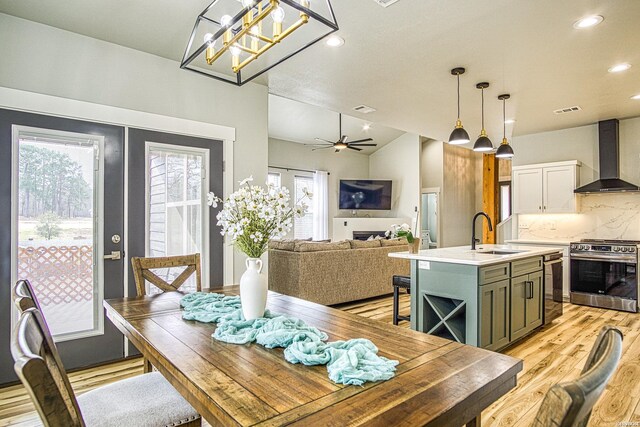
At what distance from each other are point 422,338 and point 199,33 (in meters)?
2.88

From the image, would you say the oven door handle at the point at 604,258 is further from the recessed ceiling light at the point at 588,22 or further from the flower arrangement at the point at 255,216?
the flower arrangement at the point at 255,216

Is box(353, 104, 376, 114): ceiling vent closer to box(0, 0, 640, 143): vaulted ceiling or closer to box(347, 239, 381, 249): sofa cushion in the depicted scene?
box(0, 0, 640, 143): vaulted ceiling

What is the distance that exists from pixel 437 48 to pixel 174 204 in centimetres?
278

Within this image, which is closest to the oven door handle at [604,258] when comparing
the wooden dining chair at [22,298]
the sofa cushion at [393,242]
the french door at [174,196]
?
the sofa cushion at [393,242]

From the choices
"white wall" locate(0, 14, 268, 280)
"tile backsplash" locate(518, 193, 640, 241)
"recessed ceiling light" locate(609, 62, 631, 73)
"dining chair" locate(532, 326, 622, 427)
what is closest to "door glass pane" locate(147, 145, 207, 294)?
"white wall" locate(0, 14, 268, 280)

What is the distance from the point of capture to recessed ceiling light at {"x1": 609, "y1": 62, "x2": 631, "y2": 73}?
355 centimetres

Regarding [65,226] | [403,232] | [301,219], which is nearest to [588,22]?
[403,232]

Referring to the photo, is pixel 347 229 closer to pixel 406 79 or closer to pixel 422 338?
pixel 406 79

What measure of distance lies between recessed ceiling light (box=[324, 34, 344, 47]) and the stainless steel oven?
4459 millimetres

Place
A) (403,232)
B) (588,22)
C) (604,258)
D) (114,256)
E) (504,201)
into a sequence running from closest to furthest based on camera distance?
(588,22) < (114,256) < (403,232) < (604,258) < (504,201)

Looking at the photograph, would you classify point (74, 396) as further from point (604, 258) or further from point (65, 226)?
point (604, 258)

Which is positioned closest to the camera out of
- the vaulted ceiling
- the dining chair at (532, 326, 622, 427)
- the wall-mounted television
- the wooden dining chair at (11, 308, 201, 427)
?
the dining chair at (532, 326, 622, 427)

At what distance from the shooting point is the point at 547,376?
290 centimetres

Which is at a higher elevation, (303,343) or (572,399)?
(572,399)
